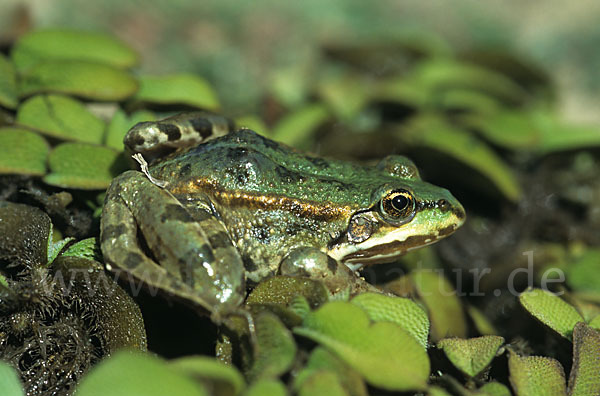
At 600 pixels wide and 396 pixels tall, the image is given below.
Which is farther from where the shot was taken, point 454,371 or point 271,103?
point 271,103

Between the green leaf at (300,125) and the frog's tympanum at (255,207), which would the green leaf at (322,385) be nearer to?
the frog's tympanum at (255,207)

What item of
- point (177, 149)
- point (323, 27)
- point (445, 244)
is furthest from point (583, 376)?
point (323, 27)

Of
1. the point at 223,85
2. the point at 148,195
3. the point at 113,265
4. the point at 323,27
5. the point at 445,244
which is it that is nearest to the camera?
the point at 113,265

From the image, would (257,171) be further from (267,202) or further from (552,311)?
(552,311)

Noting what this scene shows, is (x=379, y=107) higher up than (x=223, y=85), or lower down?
higher up

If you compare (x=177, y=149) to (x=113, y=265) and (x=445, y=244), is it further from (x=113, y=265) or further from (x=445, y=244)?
(x=445, y=244)

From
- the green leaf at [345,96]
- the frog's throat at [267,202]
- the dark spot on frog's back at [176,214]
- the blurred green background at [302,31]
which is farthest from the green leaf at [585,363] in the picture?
the blurred green background at [302,31]

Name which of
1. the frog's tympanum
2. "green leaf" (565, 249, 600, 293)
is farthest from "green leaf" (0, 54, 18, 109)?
"green leaf" (565, 249, 600, 293)
